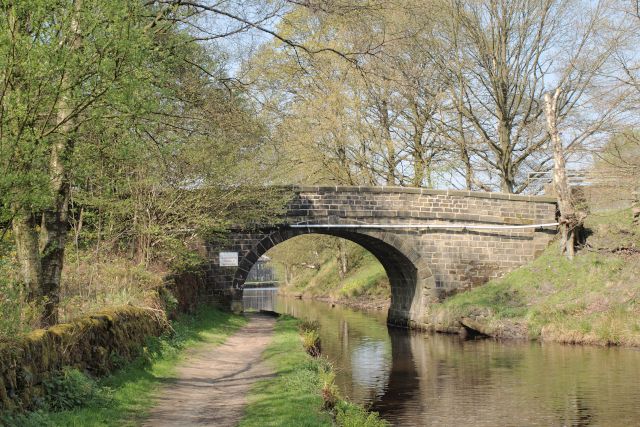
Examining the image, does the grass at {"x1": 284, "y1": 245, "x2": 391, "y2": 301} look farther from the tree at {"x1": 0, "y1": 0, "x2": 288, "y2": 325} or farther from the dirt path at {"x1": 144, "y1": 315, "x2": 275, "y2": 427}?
the tree at {"x1": 0, "y1": 0, "x2": 288, "y2": 325}

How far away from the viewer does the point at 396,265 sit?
85.1 feet

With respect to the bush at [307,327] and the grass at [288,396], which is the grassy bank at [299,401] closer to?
the grass at [288,396]

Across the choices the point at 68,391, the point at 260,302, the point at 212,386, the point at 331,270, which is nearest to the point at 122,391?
the point at 68,391

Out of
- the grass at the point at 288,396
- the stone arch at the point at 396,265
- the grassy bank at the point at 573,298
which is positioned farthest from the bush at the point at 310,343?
the grassy bank at the point at 573,298

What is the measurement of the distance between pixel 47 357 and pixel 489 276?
18.6 meters

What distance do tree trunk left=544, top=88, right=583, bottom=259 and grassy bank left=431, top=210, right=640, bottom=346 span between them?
16.6 inches

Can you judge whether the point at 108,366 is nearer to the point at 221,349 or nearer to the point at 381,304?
the point at 221,349

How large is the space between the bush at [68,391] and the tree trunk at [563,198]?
17300mm

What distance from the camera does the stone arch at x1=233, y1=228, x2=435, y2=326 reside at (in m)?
22.7

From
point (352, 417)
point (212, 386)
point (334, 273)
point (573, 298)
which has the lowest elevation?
point (352, 417)

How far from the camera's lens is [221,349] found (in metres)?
14.5

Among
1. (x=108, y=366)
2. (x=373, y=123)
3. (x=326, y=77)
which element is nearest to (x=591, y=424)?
(x=108, y=366)

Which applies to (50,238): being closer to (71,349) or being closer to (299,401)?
(71,349)

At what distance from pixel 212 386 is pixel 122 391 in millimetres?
1748
